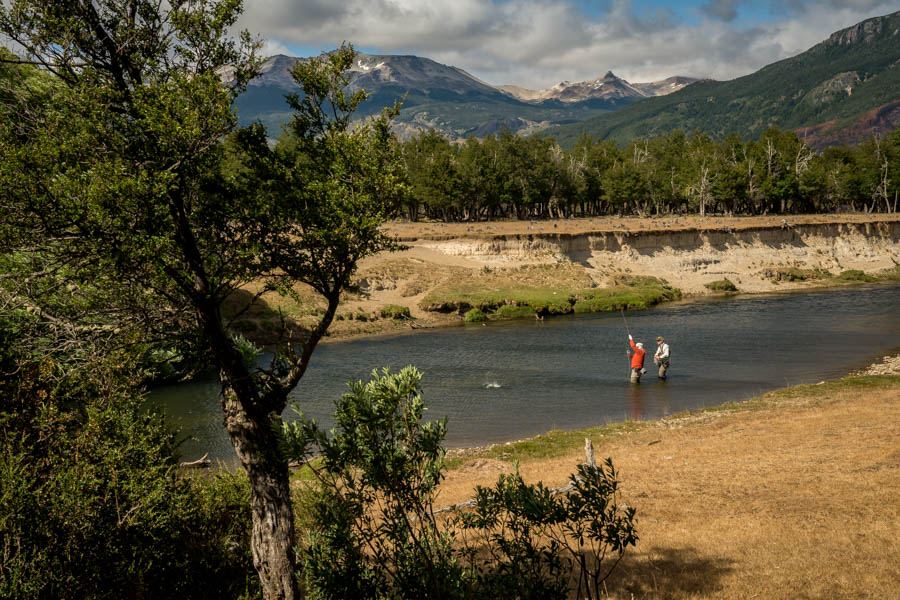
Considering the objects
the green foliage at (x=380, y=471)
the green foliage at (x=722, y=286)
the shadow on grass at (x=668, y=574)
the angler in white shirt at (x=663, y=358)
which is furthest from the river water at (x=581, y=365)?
the shadow on grass at (x=668, y=574)

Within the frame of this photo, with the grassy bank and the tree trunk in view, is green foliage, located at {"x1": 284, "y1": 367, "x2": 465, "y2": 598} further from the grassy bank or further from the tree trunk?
the grassy bank

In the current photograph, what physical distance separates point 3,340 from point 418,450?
11972 millimetres

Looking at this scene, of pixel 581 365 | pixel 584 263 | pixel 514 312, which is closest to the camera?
pixel 581 365

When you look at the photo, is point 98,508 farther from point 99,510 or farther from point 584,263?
point 584,263

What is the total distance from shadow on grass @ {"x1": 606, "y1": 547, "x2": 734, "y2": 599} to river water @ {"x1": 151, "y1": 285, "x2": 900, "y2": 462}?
1395 centimetres

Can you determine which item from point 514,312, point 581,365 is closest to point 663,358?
point 581,365

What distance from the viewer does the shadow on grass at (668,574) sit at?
11859 millimetres

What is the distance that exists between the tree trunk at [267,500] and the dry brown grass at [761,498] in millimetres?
6671

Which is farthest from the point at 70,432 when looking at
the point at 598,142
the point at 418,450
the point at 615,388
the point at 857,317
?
the point at 598,142

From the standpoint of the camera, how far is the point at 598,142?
144125mm

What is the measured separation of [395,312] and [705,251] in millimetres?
47359

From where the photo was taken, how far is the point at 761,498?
1636 cm

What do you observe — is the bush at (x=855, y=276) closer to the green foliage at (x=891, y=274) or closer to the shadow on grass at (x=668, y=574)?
the green foliage at (x=891, y=274)

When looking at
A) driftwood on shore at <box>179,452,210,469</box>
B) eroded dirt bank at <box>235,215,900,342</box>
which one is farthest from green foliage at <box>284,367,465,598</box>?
eroded dirt bank at <box>235,215,900,342</box>
